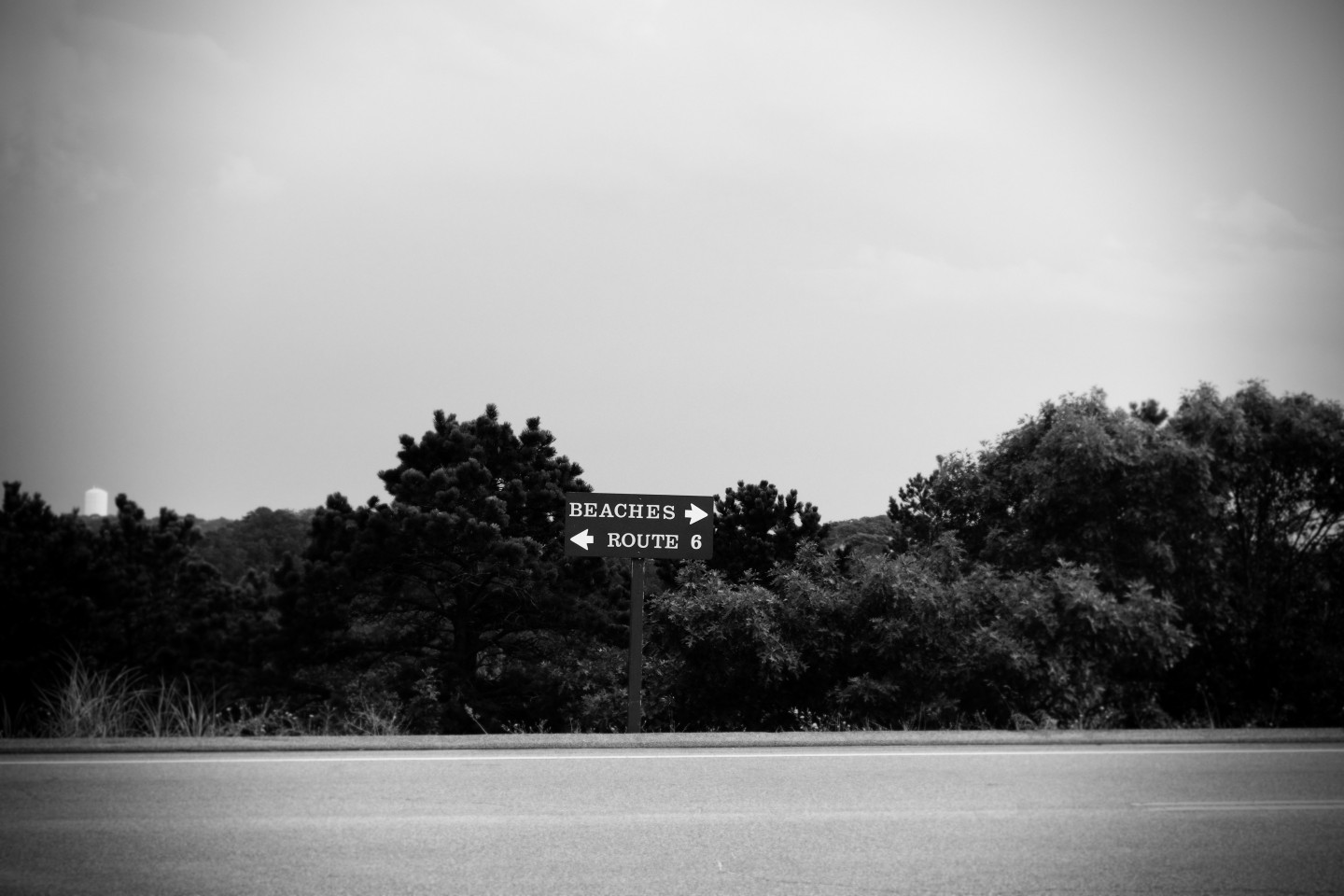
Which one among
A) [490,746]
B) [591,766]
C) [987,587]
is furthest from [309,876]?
[987,587]

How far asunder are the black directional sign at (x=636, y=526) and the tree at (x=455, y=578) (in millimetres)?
14611

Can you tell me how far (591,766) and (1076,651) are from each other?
24.5ft

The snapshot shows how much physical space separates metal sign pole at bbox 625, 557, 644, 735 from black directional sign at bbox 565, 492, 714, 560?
0.26 meters

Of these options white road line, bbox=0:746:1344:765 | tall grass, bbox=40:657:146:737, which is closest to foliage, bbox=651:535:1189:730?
white road line, bbox=0:746:1344:765

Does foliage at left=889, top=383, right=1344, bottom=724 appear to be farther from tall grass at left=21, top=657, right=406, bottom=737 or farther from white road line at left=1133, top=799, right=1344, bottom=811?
tall grass at left=21, top=657, right=406, bottom=737

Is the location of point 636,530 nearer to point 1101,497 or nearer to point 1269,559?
point 1101,497

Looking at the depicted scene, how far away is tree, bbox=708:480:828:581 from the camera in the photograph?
106 ft

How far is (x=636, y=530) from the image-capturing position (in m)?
11.5

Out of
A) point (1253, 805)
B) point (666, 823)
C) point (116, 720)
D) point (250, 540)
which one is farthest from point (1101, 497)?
point (250, 540)

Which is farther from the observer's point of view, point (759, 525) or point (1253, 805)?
point (759, 525)

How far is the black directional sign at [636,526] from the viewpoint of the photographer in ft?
37.7

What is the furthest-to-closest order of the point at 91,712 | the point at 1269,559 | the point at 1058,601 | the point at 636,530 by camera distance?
the point at 1269,559
the point at 1058,601
the point at 636,530
the point at 91,712

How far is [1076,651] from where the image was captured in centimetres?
1328

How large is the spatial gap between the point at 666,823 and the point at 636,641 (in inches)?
187
